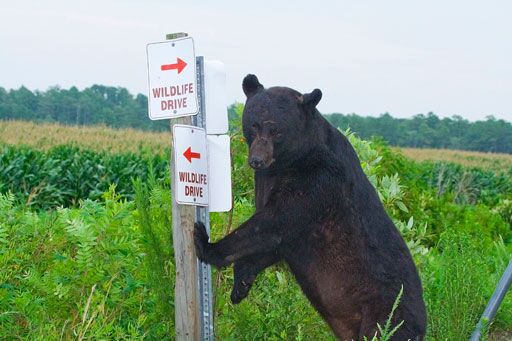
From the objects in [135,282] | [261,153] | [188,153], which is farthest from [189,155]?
[135,282]

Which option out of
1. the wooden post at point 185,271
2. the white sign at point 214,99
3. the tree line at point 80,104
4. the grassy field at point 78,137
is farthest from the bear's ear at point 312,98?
the tree line at point 80,104

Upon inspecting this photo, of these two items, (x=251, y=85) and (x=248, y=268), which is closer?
(x=251, y=85)

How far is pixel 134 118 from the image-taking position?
67.8m

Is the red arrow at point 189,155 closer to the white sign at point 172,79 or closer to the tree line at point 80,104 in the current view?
the white sign at point 172,79

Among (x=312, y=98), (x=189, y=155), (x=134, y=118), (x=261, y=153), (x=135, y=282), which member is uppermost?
(x=134, y=118)

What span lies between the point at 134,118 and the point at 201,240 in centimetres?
6401

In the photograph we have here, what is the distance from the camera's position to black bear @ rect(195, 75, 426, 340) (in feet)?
14.7

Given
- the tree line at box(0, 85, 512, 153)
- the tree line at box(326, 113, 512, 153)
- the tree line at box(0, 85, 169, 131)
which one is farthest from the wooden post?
the tree line at box(326, 113, 512, 153)

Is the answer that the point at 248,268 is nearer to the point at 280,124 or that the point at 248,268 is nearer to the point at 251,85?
the point at 280,124

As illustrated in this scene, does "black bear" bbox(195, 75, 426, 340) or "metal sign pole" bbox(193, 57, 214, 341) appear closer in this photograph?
"black bear" bbox(195, 75, 426, 340)

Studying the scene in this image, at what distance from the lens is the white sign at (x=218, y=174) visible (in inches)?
197

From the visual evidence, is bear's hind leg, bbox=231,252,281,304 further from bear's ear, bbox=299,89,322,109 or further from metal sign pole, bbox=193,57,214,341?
bear's ear, bbox=299,89,322,109

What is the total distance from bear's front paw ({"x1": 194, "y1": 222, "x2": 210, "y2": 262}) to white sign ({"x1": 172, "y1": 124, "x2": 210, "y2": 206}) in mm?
190

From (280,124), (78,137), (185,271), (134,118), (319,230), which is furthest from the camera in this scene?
(134,118)
